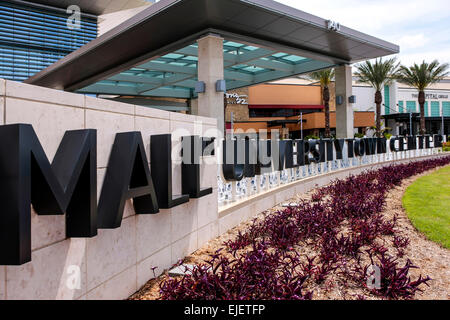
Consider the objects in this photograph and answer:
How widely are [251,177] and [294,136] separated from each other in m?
33.8

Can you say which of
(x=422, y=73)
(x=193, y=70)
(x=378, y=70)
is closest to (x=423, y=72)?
(x=422, y=73)

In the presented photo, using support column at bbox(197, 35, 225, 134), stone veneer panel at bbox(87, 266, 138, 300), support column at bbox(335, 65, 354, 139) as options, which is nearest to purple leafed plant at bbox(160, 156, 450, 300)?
stone veneer panel at bbox(87, 266, 138, 300)

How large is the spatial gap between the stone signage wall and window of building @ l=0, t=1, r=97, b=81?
14.9 metres

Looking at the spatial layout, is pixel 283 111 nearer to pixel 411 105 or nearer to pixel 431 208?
A: pixel 411 105

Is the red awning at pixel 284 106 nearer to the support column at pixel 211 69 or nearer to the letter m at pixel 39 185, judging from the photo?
the support column at pixel 211 69

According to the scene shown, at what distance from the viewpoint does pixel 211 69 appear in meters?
13.1

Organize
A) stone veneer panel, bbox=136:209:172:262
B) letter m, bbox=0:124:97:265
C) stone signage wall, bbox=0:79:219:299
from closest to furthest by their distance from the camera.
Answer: letter m, bbox=0:124:97:265
stone signage wall, bbox=0:79:219:299
stone veneer panel, bbox=136:209:172:262

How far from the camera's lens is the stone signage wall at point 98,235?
2.65 meters

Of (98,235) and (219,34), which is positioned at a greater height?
(219,34)

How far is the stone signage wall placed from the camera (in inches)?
104

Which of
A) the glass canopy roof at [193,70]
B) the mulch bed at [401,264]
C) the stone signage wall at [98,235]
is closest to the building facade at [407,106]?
the glass canopy roof at [193,70]

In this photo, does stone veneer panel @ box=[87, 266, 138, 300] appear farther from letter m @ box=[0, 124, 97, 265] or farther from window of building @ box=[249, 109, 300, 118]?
window of building @ box=[249, 109, 300, 118]

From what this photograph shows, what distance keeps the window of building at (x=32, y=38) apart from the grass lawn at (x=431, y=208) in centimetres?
1709

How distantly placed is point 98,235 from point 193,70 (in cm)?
1845
